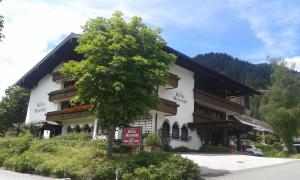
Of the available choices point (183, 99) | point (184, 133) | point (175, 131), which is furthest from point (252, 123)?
point (175, 131)

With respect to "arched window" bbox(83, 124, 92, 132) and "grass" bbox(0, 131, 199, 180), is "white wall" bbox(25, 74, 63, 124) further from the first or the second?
"grass" bbox(0, 131, 199, 180)

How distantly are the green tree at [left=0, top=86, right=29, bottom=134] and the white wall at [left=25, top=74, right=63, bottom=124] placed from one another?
4318 mm

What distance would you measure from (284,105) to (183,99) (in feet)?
48.2

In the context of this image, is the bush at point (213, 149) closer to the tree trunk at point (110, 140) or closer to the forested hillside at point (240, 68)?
the tree trunk at point (110, 140)

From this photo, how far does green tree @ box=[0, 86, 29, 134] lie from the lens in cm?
4500

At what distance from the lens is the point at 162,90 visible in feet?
108

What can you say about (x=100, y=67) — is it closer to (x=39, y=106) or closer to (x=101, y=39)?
(x=101, y=39)

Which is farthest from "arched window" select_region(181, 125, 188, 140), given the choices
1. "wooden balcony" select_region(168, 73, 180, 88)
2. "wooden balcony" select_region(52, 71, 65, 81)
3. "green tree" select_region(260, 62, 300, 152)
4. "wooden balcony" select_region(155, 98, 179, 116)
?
"green tree" select_region(260, 62, 300, 152)

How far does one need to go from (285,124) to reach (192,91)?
13.0 meters

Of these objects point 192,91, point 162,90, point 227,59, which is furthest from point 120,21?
point 227,59

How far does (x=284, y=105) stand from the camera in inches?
1708

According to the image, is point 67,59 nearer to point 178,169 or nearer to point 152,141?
→ point 152,141

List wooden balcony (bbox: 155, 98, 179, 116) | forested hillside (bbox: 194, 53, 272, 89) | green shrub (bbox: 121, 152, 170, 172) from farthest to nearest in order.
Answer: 1. forested hillside (bbox: 194, 53, 272, 89)
2. wooden balcony (bbox: 155, 98, 179, 116)
3. green shrub (bbox: 121, 152, 170, 172)

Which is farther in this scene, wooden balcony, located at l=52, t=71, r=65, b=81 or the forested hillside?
the forested hillside
